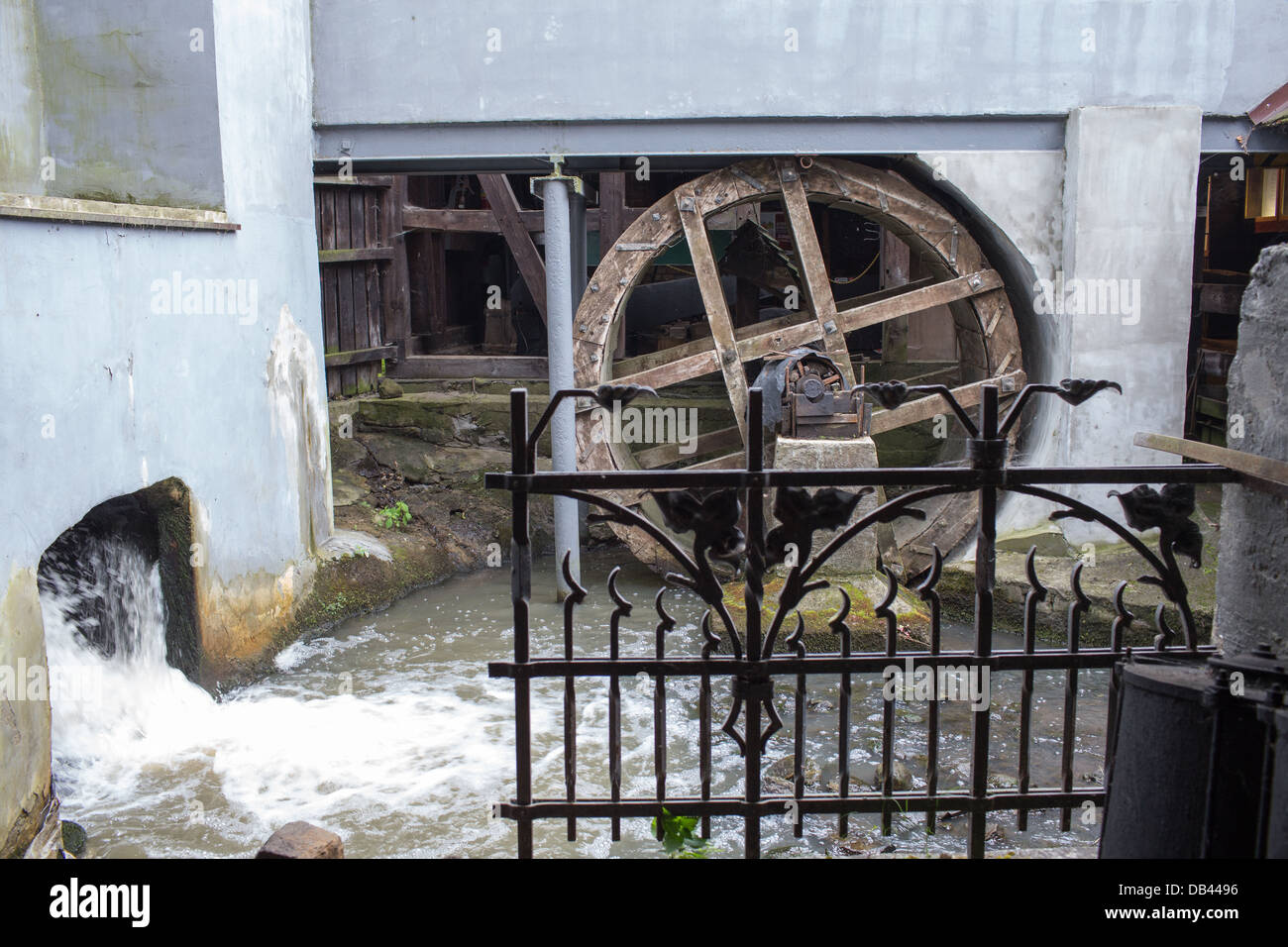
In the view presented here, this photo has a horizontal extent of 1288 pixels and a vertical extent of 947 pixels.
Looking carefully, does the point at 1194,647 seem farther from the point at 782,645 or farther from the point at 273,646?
the point at 273,646

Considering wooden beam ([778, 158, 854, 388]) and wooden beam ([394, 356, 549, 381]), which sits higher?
wooden beam ([778, 158, 854, 388])

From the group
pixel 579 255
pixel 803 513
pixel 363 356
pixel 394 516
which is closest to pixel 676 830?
pixel 803 513

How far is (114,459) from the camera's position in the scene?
5191 mm

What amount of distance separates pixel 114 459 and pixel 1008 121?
563 cm

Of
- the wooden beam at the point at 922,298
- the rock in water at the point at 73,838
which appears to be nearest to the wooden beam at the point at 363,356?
the wooden beam at the point at 922,298

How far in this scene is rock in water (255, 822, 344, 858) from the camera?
343cm

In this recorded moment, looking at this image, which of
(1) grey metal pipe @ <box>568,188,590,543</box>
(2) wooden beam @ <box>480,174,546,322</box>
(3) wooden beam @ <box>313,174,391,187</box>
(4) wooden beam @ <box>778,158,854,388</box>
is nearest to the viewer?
(4) wooden beam @ <box>778,158,854,388</box>

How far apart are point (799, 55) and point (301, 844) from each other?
18.6ft

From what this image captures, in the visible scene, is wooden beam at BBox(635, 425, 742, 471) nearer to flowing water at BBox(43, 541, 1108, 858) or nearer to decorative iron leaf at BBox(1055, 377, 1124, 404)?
flowing water at BBox(43, 541, 1108, 858)

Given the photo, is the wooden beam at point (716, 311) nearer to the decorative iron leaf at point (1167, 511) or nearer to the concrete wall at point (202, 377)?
the concrete wall at point (202, 377)

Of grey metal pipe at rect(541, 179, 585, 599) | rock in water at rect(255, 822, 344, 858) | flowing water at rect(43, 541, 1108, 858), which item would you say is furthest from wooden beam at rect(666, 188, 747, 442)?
rock in water at rect(255, 822, 344, 858)

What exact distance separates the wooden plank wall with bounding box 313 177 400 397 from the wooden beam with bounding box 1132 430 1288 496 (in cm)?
799

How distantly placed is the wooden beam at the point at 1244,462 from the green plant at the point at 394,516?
6.61 meters
